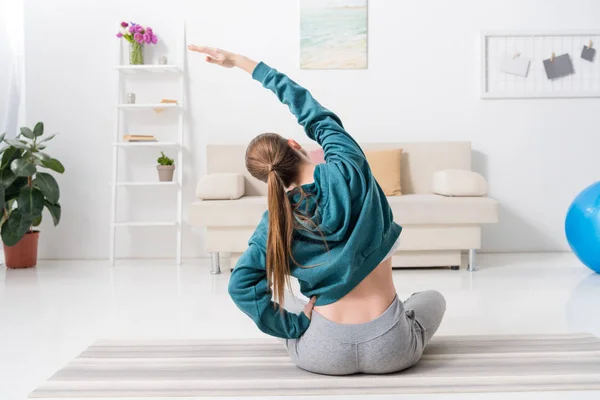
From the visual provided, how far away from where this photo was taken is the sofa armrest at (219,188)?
4320 millimetres

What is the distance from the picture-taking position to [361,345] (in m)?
1.92

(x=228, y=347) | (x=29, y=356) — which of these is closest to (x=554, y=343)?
(x=228, y=347)

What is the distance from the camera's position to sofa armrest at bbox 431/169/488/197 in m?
4.28

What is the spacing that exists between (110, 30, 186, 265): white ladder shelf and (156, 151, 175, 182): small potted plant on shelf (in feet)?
0.17

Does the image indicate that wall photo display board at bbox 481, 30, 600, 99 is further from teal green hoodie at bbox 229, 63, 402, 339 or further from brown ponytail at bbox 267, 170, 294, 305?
brown ponytail at bbox 267, 170, 294, 305

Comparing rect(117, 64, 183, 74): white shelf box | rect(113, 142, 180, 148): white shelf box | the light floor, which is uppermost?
rect(117, 64, 183, 74): white shelf box

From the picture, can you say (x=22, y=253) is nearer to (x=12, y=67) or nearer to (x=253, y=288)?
(x=12, y=67)

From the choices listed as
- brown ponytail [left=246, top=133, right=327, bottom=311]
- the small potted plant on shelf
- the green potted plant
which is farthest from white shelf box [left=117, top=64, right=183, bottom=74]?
brown ponytail [left=246, top=133, right=327, bottom=311]

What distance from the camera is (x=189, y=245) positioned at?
5105mm

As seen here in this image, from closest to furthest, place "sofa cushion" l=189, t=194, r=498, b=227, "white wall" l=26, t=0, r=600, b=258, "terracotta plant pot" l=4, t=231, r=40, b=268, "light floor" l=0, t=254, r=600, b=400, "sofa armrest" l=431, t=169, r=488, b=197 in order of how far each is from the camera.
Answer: "light floor" l=0, t=254, r=600, b=400
"sofa cushion" l=189, t=194, r=498, b=227
"sofa armrest" l=431, t=169, r=488, b=197
"terracotta plant pot" l=4, t=231, r=40, b=268
"white wall" l=26, t=0, r=600, b=258

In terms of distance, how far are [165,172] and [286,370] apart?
3.00 meters

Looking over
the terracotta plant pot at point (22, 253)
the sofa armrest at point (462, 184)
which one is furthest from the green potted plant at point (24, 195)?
the sofa armrest at point (462, 184)

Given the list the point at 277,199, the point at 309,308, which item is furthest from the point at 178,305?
the point at 277,199

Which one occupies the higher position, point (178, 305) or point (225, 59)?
point (225, 59)
